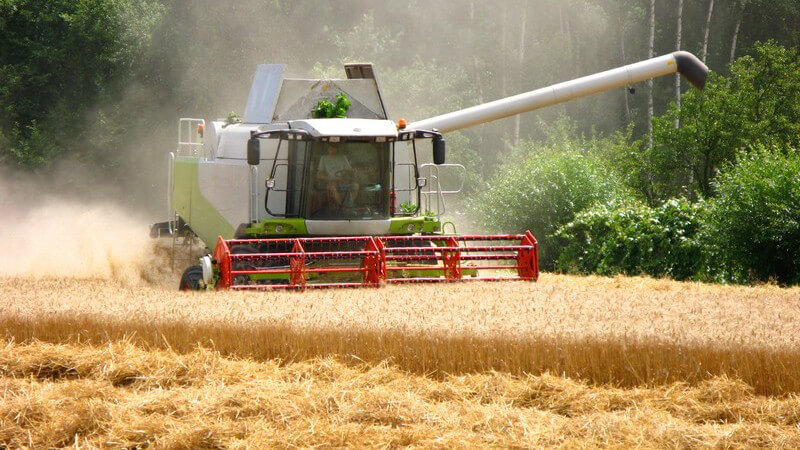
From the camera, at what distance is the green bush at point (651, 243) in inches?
597

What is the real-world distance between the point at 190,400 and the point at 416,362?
1.64 m

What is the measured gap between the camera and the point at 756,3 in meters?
37.2

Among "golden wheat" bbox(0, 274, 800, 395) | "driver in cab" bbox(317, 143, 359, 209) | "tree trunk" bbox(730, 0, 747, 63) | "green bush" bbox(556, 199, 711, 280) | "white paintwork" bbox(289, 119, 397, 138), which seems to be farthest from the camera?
"tree trunk" bbox(730, 0, 747, 63)

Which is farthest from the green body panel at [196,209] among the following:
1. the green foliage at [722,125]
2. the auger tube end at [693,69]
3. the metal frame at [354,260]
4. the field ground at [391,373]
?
the green foliage at [722,125]

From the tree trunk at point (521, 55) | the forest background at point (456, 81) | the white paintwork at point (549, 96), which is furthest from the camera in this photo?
the tree trunk at point (521, 55)

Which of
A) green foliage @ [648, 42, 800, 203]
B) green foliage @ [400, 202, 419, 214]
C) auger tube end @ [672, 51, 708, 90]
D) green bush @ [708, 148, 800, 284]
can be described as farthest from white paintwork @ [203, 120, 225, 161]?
green foliage @ [648, 42, 800, 203]

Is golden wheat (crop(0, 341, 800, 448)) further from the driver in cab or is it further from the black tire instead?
the driver in cab

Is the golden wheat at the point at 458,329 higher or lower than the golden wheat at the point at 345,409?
higher

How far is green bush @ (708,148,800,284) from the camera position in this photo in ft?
44.5

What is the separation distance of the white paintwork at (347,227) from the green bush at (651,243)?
4.71 meters

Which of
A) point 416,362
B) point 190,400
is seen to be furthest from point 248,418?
point 416,362

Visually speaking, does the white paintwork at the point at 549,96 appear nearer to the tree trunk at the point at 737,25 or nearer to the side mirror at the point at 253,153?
the side mirror at the point at 253,153

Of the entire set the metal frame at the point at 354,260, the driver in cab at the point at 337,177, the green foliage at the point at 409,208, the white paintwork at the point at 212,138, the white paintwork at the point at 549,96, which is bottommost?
the metal frame at the point at 354,260

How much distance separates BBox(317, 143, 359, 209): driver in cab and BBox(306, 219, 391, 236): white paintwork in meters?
0.22
